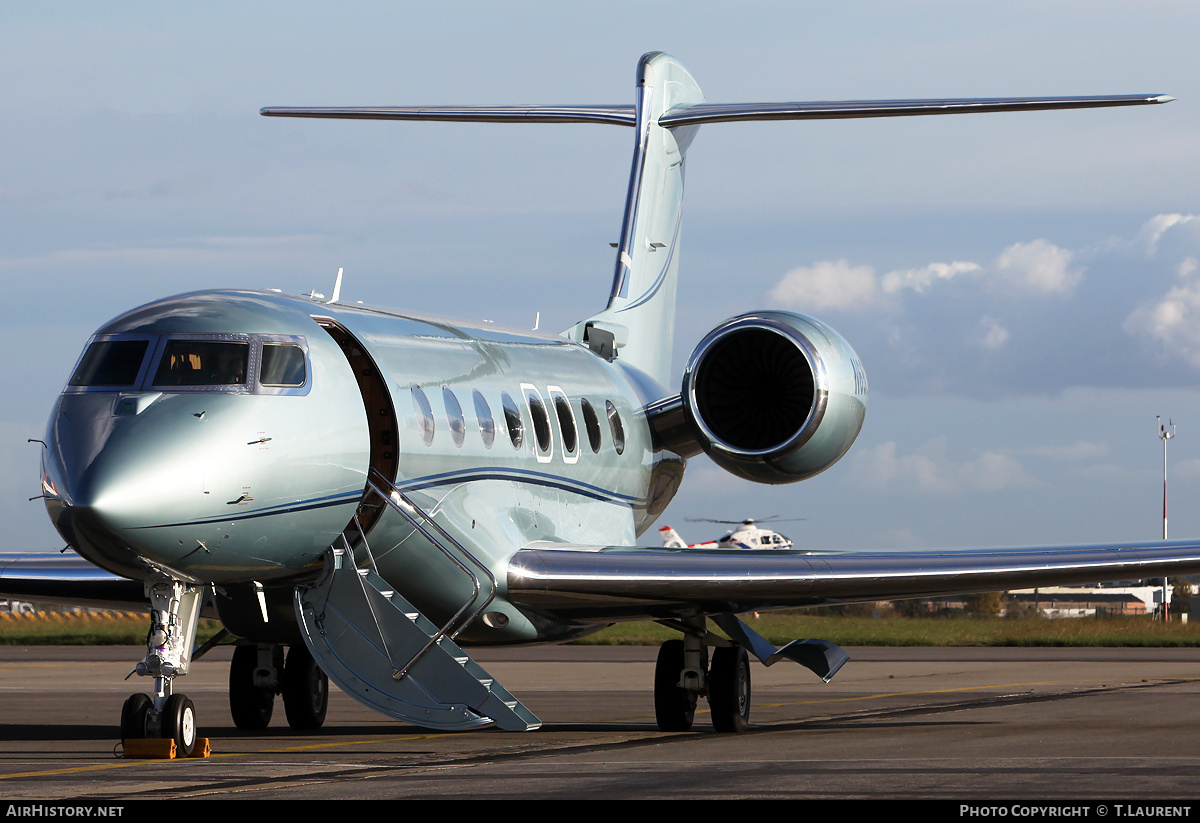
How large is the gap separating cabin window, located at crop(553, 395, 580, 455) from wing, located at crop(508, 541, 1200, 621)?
1.99m

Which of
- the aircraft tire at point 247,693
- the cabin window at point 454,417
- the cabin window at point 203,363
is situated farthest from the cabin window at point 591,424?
the cabin window at point 203,363

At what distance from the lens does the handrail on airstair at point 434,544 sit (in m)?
13.8

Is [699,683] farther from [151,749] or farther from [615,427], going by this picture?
[151,749]

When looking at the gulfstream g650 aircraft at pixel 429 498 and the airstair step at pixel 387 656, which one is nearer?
the gulfstream g650 aircraft at pixel 429 498

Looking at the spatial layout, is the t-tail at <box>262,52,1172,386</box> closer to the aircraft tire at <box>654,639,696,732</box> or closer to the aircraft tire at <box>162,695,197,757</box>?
the aircraft tire at <box>654,639,696,732</box>

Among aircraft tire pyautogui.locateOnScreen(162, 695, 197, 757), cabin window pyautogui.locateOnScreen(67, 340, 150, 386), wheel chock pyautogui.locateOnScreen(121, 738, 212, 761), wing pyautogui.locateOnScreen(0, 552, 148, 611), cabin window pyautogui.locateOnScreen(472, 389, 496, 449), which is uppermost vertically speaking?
cabin window pyautogui.locateOnScreen(472, 389, 496, 449)

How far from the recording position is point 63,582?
17.1 metres

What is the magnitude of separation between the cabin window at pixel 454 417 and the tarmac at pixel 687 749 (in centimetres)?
276

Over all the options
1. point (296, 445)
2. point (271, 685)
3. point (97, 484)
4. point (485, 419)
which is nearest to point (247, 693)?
point (271, 685)

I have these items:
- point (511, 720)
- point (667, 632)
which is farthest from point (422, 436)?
point (667, 632)

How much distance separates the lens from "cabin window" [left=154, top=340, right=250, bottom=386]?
12852 mm

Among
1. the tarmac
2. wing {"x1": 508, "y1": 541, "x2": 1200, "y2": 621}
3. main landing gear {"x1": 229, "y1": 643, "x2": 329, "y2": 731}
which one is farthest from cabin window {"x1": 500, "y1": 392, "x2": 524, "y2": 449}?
main landing gear {"x1": 229, "y1": 643, "x2": 329, "y2": 731}

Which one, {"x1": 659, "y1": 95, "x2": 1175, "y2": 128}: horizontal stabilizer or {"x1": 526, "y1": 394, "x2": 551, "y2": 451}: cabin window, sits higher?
{"x1": 659, "y1": 95, "x2": 1175, "y2": 128}: horizontal stabilizer

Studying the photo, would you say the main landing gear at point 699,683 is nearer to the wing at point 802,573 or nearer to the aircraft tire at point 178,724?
the wing at point 802,573
